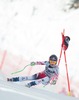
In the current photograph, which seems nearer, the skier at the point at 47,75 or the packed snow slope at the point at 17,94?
the packed snow slope at the point at 17,94

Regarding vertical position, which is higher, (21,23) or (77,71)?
(21,23)

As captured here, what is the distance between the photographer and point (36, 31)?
3.43 metres

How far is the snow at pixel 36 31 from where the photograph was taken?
309 centimetres

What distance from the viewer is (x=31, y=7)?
357 cm

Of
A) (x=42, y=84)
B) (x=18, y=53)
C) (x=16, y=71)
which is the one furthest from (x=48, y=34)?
(x=42, y=84)

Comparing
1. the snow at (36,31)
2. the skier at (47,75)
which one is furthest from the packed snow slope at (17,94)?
the snow at (36,31)

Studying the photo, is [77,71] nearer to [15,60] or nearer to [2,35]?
[15,60]

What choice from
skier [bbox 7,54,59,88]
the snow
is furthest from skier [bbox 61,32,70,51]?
skier [bbox 7,54,59,88]

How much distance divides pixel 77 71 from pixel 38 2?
1.03m

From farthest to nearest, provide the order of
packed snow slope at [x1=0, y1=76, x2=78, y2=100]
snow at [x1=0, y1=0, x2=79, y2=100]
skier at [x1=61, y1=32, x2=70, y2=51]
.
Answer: snow at [x1=0, y1=0, x2=79, y2=100]
skier at [x1=61, y1=32, x2=70, y2=51]
packed snow slope at [x1=0, y1=76, x2=78, y2=100]

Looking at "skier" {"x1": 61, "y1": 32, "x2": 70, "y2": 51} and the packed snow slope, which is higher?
"skier" {"x1": 61, "y1": 32, "x2": 70, "y2": 51}

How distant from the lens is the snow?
3091 mm

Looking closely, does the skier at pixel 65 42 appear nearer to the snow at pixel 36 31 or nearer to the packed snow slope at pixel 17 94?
the snow at pixel 36 31

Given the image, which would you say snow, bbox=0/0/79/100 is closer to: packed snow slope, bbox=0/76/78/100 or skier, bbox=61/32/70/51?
skier, bbox=61/32/70/51
